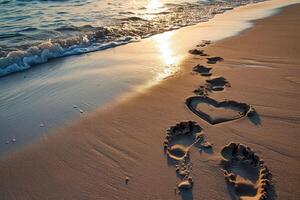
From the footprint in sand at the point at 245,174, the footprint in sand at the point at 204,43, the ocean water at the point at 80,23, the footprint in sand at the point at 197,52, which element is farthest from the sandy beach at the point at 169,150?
the ocean water at the point at 80,23

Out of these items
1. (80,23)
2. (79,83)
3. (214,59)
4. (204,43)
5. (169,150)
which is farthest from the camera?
(80,23)

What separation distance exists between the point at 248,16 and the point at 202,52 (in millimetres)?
3979

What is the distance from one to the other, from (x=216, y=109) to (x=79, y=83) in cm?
195

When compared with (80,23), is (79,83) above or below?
below

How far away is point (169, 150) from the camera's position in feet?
9.12

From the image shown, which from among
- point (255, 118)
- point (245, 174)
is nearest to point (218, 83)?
point (255, 118)

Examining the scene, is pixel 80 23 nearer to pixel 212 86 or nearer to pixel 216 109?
pixel 212 86

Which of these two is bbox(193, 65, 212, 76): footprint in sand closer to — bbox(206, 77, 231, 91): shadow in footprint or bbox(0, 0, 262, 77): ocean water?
bbox(206, 77, 231, 91): shadow in footprint

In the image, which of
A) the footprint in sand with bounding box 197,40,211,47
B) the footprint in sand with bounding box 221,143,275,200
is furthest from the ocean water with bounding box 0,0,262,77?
the footprint in sand with bounding box 221,143,275,200

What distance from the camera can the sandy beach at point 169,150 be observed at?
2.36m

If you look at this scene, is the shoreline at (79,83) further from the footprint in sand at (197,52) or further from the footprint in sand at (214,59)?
the footprint in sand at (214,59)

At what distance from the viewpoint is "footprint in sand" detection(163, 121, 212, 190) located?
246 cm

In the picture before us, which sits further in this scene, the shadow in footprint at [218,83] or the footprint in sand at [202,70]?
the footprint in sand at [202,70]

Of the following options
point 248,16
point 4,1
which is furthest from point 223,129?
point 4,1
